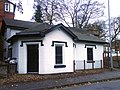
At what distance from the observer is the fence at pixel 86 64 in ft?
99.8

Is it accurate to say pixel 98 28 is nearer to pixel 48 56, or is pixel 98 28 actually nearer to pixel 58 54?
pixel 58 54

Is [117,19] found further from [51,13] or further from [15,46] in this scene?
[15,46]

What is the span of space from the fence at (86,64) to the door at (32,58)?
6.23m

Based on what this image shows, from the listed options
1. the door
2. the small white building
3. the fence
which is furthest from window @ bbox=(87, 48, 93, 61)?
the door

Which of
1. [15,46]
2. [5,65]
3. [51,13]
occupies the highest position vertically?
[51,13]

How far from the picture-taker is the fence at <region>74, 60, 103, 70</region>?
3041 cm

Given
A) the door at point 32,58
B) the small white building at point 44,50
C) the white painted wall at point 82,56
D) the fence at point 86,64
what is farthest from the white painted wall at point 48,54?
the white painted wall at point 82,56

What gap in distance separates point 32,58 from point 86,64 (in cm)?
879

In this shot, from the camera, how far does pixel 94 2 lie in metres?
63.3

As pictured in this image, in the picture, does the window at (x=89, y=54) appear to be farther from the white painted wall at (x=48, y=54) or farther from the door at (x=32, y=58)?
the door at (x=32, y=58)

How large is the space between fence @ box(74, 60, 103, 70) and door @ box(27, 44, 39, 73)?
623 cm

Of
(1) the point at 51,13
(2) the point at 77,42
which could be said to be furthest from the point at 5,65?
(1) the point at 51,13

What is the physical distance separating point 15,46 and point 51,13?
35.7 metres

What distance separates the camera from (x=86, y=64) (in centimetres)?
3198
